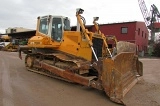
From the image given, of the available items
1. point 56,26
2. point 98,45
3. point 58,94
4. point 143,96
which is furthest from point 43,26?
point 143,96

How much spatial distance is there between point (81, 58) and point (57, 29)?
2.23 meters

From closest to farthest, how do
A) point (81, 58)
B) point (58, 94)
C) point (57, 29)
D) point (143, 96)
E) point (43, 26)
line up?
1. point (58, 94)
2. point (143, 96)
3. point (81, 58)
4. point (57, 29)
5. point (43, 26)

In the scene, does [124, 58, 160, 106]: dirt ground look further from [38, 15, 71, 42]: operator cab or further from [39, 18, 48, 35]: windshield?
[39, 18, 48, 35]: windshield

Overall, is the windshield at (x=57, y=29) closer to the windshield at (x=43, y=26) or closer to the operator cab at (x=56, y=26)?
the operator cab at (x=56, y=26)

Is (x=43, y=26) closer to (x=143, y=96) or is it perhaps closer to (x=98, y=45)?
(x=98, y=45)

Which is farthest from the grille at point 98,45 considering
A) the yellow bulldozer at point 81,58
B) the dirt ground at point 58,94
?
the dirt ground at point 58,94

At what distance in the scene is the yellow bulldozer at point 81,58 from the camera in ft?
19.8

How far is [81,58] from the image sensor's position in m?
7.86

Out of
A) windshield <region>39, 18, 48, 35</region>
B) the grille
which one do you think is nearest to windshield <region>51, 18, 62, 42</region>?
windshield <region>39, 18, 48, 35</region>

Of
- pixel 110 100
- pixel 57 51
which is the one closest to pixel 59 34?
pixel 57 51

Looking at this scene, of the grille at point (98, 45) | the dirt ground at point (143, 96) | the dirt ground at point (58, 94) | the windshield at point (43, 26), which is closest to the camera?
the dirt ground at point (58, 94)

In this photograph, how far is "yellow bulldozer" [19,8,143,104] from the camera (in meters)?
6.04

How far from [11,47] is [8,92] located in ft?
87.6

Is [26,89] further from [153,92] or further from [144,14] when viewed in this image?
[144,14]
